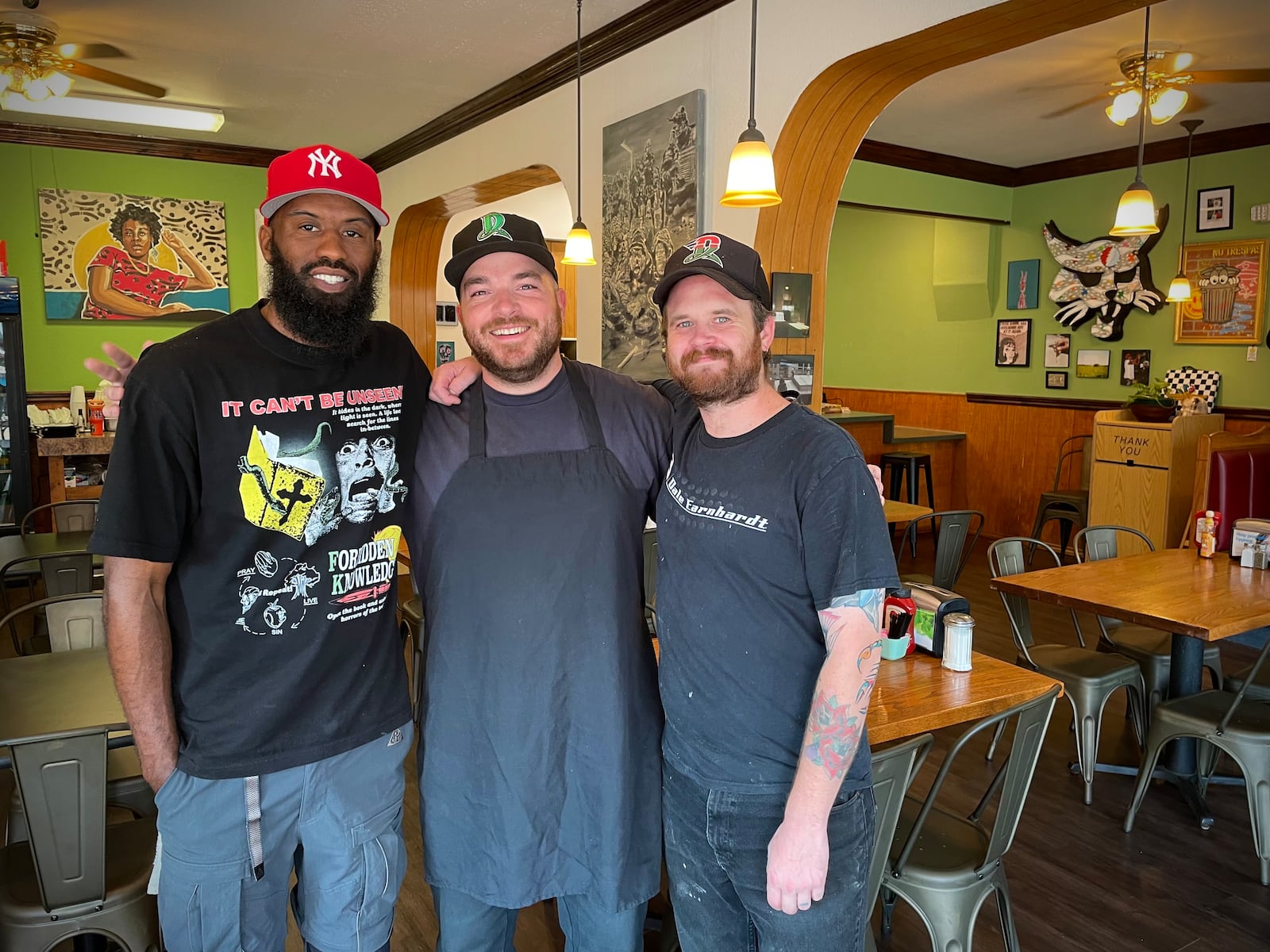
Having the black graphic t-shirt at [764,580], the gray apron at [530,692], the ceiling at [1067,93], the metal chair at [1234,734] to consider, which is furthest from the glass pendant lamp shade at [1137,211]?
the gray apron at [530,692]

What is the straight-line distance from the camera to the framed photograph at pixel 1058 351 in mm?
8188

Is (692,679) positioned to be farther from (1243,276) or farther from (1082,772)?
(1243,276)

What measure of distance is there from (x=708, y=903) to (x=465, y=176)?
578 cm

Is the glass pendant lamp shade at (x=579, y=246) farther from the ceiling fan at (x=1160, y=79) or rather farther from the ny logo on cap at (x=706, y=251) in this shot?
the ny logo on cap at (x=706, y=251)

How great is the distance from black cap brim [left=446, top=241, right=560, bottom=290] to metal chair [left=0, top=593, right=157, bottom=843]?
1530mm

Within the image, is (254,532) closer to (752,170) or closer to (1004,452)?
(752,170)

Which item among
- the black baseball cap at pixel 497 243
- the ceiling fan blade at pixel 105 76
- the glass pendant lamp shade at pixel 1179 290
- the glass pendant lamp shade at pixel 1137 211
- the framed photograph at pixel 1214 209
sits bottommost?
the black baseball cap at pixel 497 243

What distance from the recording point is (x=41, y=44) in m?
4.84

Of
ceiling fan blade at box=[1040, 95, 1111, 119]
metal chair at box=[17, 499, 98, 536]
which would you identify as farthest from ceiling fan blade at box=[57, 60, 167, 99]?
ceiling fan blade at box=[1040, 95, 1111, 119]

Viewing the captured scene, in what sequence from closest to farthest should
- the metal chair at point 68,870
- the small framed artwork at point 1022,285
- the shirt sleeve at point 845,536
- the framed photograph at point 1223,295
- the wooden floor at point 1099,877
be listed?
the shirt sleeve at point 845,536
the metal chair at point 68,870
the wooden floor at point 1099,877
the framed photograph at point 1223,295
the small framed artwork at point 1022,285

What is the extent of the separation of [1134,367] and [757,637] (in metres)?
7.40

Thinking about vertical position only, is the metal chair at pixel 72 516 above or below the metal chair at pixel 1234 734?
above

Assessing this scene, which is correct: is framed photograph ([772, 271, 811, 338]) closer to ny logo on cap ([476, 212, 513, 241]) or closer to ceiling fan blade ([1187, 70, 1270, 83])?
ny logo on cap ([476, 212, 513, 241])

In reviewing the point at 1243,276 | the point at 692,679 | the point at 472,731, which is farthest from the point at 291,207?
the point at 1243,276
